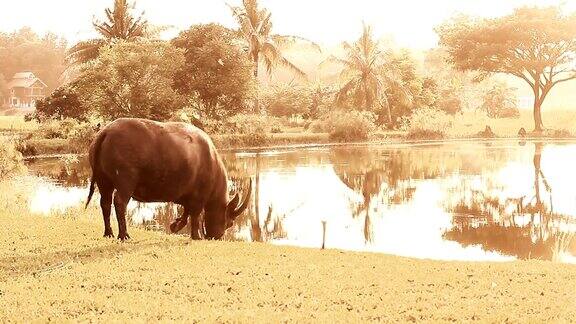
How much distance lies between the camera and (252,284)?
32.2 ft

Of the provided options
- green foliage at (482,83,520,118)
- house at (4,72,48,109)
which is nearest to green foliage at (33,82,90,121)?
green foliage at (482,83,520,118)

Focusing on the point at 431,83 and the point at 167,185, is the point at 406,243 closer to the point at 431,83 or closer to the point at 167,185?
the point at 167,185

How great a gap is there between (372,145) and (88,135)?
72.2 ft

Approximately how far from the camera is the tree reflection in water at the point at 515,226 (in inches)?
648

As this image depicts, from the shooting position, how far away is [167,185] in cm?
1370

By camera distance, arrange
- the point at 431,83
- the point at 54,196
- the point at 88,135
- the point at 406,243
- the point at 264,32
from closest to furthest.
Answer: the point at 406,243
the point at 54,196
the point at 88,135
the point at 264,32
the point at 431,83

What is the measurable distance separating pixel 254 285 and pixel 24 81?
111 metres

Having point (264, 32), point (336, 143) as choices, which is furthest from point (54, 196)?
point (264, 32)

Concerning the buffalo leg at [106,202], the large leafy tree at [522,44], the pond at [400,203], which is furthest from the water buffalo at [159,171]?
the large leafy tree at [522,44]

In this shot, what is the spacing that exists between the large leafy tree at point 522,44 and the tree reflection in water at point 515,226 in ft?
139

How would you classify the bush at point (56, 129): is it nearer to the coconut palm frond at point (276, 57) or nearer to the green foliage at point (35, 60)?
the coconut palm frond at point (276, 57)

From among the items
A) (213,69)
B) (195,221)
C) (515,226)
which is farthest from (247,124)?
(195,221)

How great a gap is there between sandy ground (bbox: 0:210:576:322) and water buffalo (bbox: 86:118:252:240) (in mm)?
1078

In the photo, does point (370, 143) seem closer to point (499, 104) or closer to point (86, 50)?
point (86, 50)
